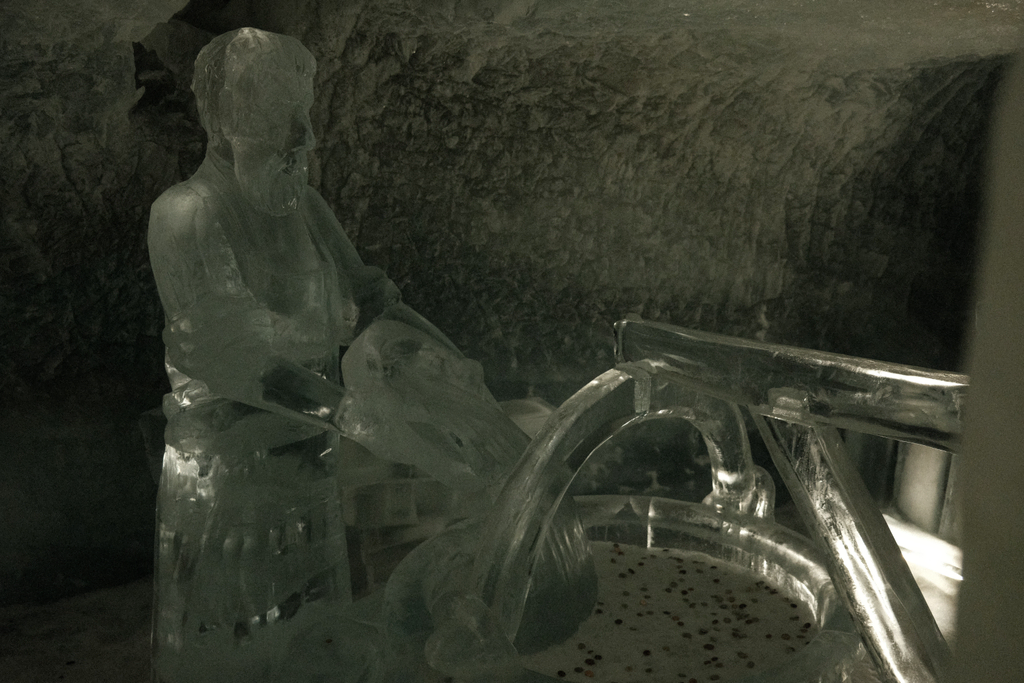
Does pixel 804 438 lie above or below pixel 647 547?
above

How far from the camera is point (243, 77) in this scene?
152cm

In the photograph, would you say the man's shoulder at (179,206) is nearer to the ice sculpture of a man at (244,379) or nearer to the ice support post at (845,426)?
the ice sculpture of a man at (244,379)

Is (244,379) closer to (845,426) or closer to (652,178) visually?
(845,426)

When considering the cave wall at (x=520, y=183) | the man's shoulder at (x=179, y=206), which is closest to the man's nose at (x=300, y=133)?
the man's shoulder at (x=179, y=206)

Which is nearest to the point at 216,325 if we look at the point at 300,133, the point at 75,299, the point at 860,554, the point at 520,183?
the point at 300,133

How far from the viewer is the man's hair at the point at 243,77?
1518 mm

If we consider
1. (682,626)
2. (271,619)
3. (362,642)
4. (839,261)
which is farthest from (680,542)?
Result: (839,261)

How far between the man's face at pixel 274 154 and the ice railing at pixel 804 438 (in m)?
0.62

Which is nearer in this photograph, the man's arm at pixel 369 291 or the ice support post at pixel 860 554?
the ice support post at pixel 860 554

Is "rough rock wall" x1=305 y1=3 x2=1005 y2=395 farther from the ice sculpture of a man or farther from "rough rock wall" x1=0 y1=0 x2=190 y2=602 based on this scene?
the ice sculpture of a man

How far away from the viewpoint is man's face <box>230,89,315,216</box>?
155cm

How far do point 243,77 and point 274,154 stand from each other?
0.44 feet

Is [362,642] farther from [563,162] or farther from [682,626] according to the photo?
[563,162]

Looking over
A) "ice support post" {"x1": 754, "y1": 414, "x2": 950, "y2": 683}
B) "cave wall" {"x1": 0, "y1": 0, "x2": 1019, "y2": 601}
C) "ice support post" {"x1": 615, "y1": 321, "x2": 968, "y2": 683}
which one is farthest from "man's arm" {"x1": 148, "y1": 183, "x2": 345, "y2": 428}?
"cave wall" {"x1": 0, "y1": 0, "x2": 1019, "y2": 601}
